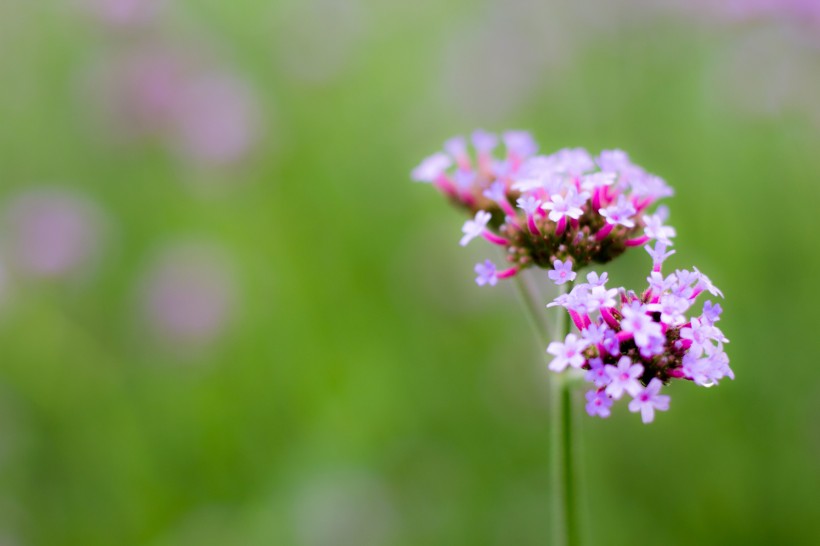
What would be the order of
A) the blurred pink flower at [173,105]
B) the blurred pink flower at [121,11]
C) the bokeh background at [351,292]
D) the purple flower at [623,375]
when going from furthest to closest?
1. the blurred pink flower at [121,11]
2. the blurred pink flower at [173,105]
3. the bokeh background at [351,292]
4. the purple flower at [623,375]

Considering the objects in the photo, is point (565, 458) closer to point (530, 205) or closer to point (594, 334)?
point (594, 334)

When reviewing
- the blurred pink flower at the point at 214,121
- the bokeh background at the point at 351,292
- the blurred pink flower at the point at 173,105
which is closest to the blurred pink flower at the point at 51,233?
the bokeh background at the point at 351,292

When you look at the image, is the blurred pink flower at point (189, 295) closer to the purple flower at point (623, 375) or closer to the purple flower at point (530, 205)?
the purple flower at point (530, 205)

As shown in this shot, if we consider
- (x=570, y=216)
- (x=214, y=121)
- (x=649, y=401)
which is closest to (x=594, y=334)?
(x=649, y=401)

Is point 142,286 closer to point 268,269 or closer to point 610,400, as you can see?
point 268,269

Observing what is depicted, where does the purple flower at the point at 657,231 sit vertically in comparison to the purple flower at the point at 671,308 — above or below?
above

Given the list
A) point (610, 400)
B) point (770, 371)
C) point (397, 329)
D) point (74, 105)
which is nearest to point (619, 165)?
point (610, 400)

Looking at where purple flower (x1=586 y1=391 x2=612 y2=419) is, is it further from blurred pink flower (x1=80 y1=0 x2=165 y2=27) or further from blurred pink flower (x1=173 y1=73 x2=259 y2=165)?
blurred pink flower (x1=80 y1=0 x2=165 y2=27)

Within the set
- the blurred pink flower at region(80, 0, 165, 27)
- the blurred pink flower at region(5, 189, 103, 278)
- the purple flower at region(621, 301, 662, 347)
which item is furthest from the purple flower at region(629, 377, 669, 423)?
the blurred pink flower at region(80, 0, 165, 27)
